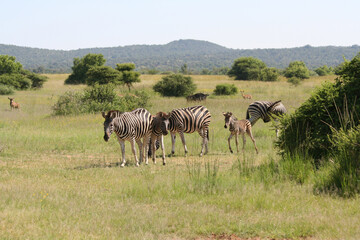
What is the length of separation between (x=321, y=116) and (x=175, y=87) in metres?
30.7

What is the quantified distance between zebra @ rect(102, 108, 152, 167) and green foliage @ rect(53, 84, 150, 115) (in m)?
13.6

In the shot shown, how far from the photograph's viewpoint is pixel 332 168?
30.5 ft

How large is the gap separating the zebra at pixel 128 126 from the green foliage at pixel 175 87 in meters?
27.6

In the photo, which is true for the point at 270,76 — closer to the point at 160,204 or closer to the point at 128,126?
the point at 128,126

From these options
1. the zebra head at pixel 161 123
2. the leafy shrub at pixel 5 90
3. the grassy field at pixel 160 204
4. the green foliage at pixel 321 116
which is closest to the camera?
the grassy field at pixel 160 204

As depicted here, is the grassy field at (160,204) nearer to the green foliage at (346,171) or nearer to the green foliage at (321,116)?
the green foliage at (346,171)

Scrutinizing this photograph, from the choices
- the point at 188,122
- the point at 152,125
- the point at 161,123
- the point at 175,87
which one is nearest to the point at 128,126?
the point at 152,125

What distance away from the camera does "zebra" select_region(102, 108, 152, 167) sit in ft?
40.8

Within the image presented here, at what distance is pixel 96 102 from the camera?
27.8 metres

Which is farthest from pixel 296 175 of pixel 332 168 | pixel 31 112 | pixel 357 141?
pixel 31 112

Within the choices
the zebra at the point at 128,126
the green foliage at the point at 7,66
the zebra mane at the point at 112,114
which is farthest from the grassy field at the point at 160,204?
the green foliage at the point at 7,66

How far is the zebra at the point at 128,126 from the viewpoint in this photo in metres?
12.4

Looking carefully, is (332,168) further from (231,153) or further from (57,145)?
(57,145)

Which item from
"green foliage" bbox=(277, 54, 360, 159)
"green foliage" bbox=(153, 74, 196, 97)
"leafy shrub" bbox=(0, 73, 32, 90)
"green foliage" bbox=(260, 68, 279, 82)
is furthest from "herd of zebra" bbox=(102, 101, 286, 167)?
"green foliage" bbox=(260, 68, 279, 82)
